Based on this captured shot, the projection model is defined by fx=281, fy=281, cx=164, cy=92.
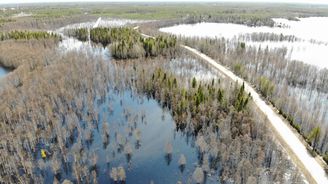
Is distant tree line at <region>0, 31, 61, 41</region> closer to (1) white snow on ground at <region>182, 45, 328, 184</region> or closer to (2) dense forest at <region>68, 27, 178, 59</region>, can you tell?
(2) dense forest at <region>68, 27, 178, 59</region>

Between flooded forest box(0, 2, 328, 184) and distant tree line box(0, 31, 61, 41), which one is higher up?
distant tree line box(0, 31, 61, 41)

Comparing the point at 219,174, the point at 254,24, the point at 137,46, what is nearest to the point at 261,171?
the point at 219,174

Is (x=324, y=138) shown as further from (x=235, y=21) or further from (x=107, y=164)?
(x=235, y=21)

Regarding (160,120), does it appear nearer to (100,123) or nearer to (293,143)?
(100,123)

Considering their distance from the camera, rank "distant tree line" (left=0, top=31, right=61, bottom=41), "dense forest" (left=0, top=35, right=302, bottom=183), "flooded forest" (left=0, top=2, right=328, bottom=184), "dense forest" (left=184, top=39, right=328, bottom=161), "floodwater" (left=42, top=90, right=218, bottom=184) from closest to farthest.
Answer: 1. "dense forest" (left=0, top=35, right=302, bottom=183)
2. "flooded forest" (left=0, top=2, right=328, bottom=184)
3. "floodwater" (left=42, top=90, right=218, bottom=184)
4. "dense forest" (left=184, top=39, right=328, bottom=161)
5. "distant tree line" (left=0, top=31, right=61, bottom=41)

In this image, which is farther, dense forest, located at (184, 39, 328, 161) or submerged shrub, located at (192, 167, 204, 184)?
dense forest, located at (184, 39, 328, 161)

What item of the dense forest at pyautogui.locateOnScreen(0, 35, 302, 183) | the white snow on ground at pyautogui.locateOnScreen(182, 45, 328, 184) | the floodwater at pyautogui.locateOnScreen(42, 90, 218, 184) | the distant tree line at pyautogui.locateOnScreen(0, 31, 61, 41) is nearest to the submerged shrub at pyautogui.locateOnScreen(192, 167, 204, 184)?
the dense forest at pyautogui.locateOnScreen(0, 35, 302, 183)

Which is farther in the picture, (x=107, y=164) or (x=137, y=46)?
(x=137, y=46)
